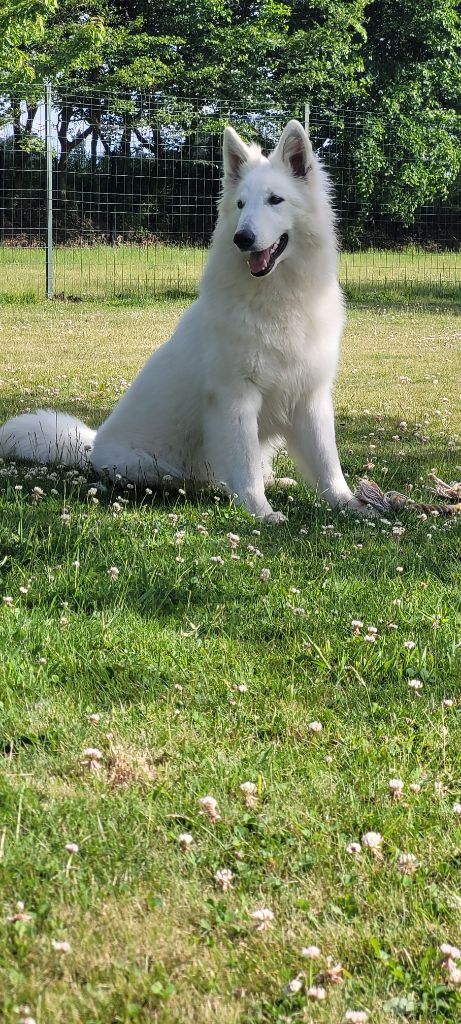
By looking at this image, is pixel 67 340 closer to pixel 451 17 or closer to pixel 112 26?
pixel 112 26

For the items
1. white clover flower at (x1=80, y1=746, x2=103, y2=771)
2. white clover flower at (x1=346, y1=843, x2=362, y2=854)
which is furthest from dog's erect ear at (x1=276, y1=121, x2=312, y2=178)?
white clover flower at (x1=346, y1=843, x2=362, y2=854)

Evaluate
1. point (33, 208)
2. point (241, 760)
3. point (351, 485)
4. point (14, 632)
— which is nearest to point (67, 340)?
point (351, 485)

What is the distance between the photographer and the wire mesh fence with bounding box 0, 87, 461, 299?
17578 mm

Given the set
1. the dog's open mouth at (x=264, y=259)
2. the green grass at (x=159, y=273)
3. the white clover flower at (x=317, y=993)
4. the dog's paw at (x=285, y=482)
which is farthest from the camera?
the green grass at (x=159, y=273)

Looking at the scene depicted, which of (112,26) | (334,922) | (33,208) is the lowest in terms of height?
(334,922)

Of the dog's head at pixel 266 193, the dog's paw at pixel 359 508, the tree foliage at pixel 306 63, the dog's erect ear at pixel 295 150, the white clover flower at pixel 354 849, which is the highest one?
the tree foliage at pixel 306 63

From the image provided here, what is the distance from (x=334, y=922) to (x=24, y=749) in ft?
2.86

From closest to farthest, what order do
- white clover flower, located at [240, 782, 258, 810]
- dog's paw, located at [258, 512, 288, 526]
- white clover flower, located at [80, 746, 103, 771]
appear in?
white clover flower, located at [240, 782, 258, 810], white clover flower, located at [80, 746, 103, 771], dog's paw, located at [258, 512, 288, 526]

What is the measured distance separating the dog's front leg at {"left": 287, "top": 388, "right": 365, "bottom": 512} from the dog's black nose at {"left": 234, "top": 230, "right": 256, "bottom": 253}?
0.78m

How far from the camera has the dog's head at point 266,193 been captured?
442 cm

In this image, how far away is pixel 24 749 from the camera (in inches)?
90.6

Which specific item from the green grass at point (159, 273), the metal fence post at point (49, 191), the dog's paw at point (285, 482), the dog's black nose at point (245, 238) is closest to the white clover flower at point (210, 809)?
the dog's black nose at point (245, 238)

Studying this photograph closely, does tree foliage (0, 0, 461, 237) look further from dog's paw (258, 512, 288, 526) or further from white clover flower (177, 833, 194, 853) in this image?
white clover flower (177, 833, 194, 853)

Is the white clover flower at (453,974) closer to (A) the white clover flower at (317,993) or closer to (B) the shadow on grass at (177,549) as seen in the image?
(A) the white clover flower at (317,993)
